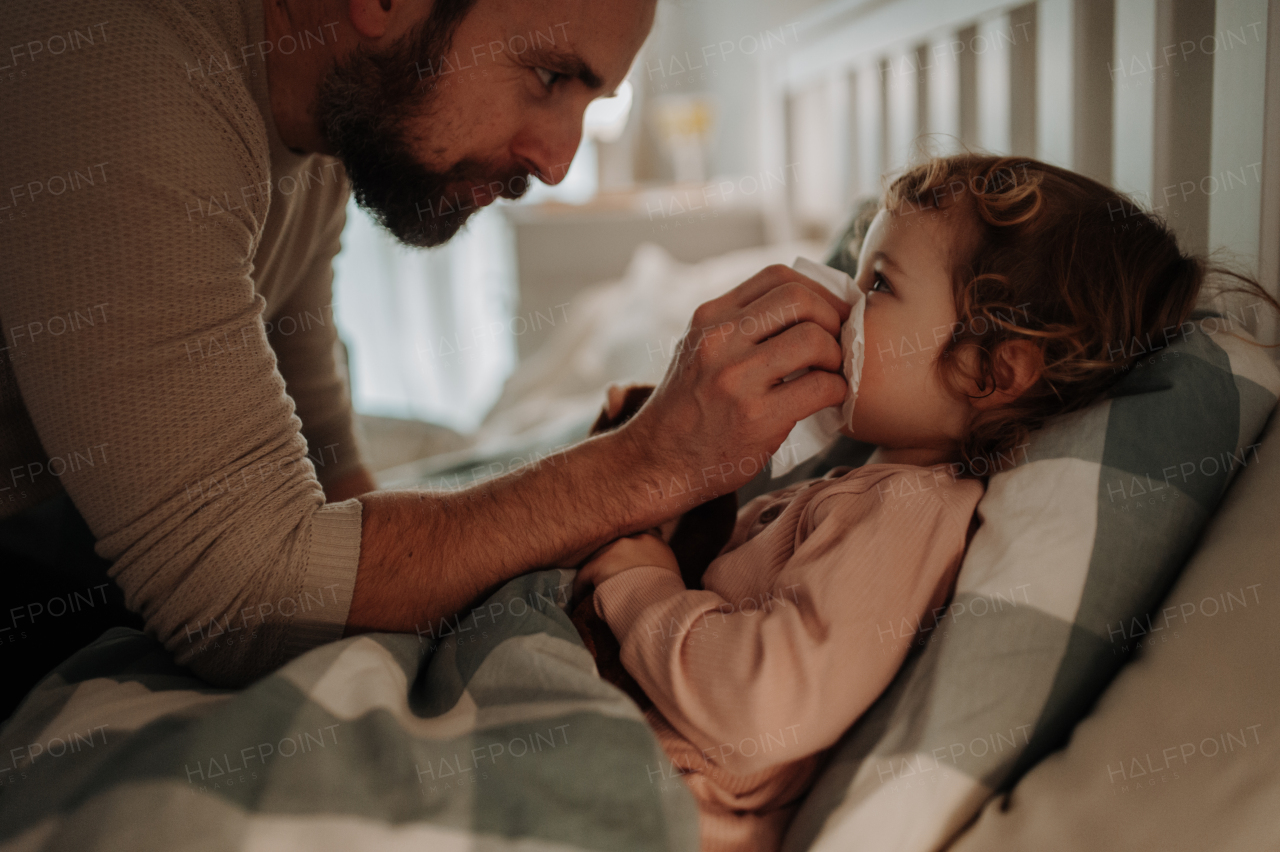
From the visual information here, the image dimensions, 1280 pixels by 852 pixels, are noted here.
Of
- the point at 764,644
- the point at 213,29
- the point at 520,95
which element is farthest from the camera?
the point at 520,95

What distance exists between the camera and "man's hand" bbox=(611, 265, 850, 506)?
0.76 metres

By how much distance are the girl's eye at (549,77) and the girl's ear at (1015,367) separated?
2.17 feet

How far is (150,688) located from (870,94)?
1.78 metres

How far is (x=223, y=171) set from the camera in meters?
0.79

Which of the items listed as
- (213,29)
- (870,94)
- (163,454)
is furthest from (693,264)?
(163,454)

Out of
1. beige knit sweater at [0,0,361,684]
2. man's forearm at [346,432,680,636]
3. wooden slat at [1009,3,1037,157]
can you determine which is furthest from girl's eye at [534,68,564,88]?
wooden slat at [1009,3,1037,157]

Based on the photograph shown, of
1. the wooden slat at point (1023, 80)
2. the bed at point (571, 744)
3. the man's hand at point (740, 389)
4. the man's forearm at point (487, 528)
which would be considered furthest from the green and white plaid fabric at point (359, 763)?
the wooden slat at point (1023, 80)

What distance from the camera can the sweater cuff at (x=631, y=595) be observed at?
0.69 metres

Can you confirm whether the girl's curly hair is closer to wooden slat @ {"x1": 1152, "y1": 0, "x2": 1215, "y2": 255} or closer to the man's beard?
wooden slat @ {"x1": 1152, "y1": 0, "x2": 1215, "y2": 255}

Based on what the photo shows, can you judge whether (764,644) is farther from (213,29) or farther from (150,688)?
(213,29)

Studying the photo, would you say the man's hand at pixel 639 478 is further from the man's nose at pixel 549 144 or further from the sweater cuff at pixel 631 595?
the man's nose at pixel 549 144

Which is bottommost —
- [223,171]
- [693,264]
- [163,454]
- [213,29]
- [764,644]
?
[693,264]

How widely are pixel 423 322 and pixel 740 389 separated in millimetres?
3834

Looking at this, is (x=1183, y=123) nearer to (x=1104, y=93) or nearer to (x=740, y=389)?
(x=1104, y=93)
